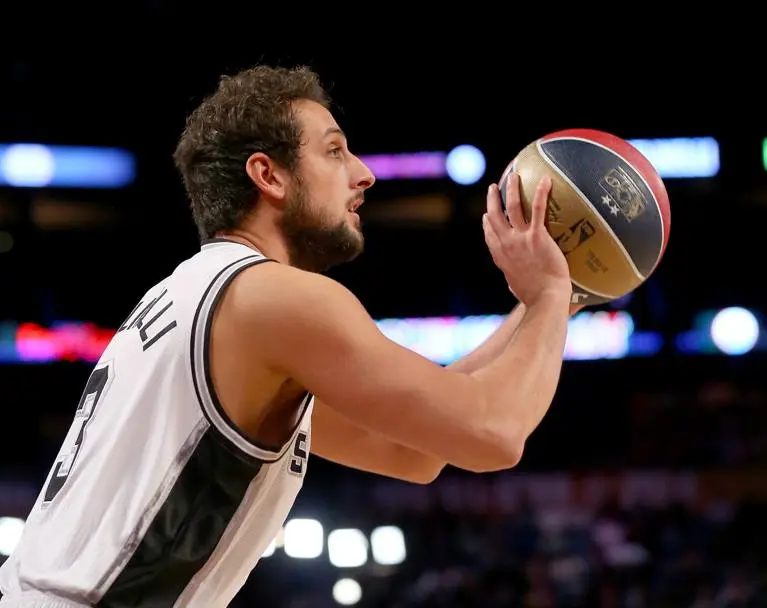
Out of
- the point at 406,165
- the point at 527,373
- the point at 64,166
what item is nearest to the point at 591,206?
the point at 527,373

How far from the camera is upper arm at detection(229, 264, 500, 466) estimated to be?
6.73ft

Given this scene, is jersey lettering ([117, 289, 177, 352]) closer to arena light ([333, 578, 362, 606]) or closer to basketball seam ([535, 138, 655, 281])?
basketball seam ([535, 138, 655, 281])

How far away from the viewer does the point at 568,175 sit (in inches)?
103

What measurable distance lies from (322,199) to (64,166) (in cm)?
1129

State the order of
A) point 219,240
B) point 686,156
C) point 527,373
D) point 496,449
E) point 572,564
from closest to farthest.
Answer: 1. point 496,449
2. point 527,373
3. point 219,240
4. point 572,564
5. point 686,156

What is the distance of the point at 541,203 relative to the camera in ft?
8.34

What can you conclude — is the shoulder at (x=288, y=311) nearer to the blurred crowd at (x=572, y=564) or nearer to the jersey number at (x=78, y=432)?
the jersey number at (x=78, y=432)

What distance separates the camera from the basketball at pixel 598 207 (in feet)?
8.49


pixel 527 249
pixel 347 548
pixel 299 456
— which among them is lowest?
pixel 347 548

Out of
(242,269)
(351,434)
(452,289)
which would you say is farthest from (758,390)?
(242,269)

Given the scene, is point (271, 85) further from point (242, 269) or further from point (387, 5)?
point (387, 5)

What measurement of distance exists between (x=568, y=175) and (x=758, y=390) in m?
11.2

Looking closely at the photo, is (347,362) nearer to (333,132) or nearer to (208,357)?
(208,357)

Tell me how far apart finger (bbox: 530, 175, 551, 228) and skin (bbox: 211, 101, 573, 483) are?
0.25 ft
